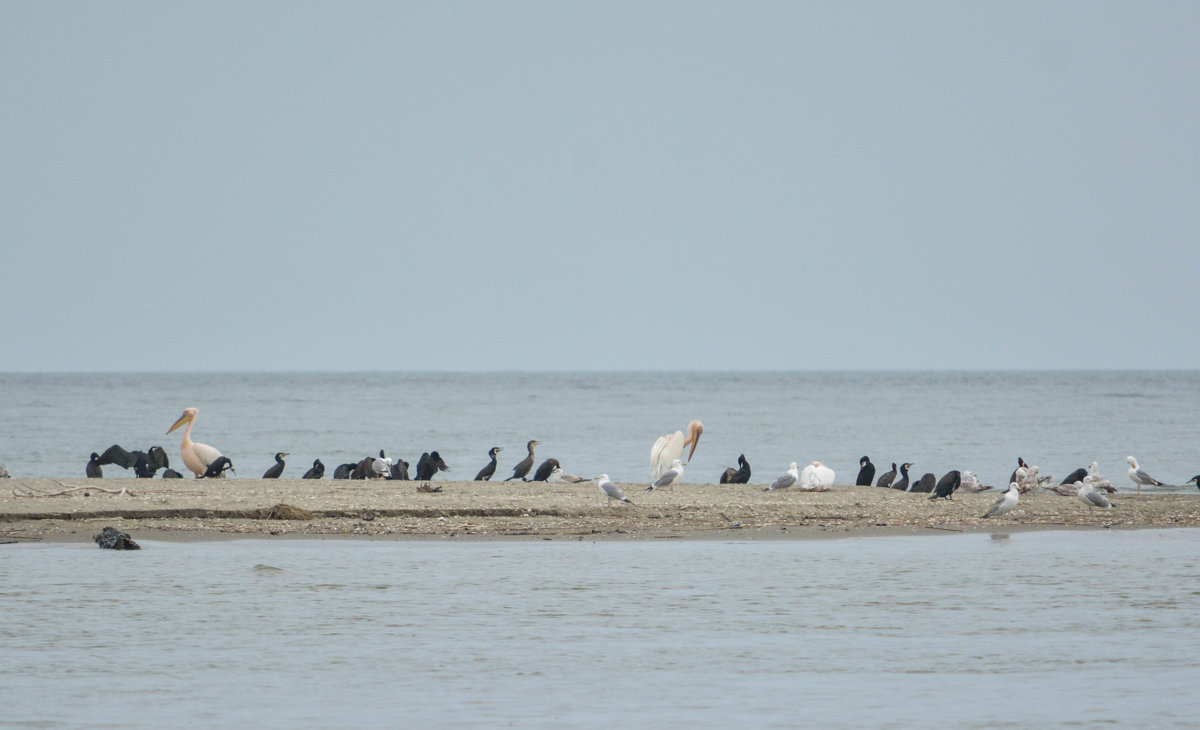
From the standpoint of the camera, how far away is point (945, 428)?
4438 cm

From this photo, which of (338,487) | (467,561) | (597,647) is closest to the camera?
Result: (597,647)

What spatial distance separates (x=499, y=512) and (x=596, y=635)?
6.54 m

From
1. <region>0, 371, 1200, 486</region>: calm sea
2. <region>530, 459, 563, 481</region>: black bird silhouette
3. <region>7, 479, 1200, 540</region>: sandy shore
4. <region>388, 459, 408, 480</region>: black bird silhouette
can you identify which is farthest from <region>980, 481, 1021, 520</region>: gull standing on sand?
<region>388, 459, 408, 480</region>: black bird silhouette

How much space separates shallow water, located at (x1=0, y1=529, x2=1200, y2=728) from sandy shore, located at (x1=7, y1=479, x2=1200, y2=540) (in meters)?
0.99

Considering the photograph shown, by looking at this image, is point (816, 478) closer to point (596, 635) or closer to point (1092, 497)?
point (1092, 497)

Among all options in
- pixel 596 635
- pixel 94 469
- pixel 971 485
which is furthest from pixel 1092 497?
pixel 94 469

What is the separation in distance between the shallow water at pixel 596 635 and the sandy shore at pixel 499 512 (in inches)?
38.9

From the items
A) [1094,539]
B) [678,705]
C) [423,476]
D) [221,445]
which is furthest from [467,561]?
[221,445]

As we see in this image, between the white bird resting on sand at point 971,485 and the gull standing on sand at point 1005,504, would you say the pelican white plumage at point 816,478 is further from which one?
the gull standing on sand at point 1005,504

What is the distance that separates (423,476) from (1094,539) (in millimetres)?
11458

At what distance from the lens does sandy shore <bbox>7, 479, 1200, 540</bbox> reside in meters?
14.8

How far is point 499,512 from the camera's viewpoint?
16109 millimetres

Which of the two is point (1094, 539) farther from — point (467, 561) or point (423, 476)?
point (423, 476)

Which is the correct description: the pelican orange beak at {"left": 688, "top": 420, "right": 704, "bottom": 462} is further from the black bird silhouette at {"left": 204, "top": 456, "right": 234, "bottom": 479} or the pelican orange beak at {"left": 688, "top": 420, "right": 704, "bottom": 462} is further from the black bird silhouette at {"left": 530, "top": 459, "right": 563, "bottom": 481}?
the black bird silhouette at {"left": 204, "top": 456, "right": 234, "bottom": 479}
